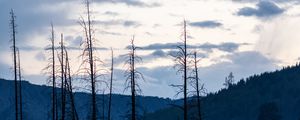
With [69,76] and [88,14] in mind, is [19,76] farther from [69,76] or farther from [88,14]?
[88,14]

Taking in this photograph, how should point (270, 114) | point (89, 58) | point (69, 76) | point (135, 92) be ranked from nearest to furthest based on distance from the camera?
point (89, 58), point (135, 92), point (69, 76), point (270, 114)

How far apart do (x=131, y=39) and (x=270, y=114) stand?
82790 millimetres

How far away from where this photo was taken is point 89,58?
51500mm

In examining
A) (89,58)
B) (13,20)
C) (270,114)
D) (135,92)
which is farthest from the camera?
(270,114)

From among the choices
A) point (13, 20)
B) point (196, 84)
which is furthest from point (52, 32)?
point (196, 84)

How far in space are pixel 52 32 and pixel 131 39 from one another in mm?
13219

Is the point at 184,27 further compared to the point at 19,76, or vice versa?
the point at 19,76

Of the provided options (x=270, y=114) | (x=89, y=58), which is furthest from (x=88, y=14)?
(x=270, y=114)

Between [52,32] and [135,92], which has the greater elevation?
[52,32]

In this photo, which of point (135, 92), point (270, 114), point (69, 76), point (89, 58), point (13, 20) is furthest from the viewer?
point (270, 114)

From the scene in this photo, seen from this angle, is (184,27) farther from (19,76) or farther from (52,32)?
(19,76)

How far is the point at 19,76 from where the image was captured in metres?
67.3

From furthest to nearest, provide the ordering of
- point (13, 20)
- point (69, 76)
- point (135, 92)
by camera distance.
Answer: point (13, 20) < point (69, 76) < point (135, 92)

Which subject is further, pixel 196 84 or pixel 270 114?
pixel 270 114
